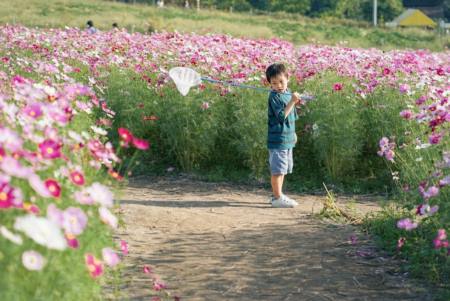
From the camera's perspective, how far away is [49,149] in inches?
110

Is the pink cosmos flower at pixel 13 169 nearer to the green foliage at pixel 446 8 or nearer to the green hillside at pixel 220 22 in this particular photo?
the green hillside at pixel 220 22

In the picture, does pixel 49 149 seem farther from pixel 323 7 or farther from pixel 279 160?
pixel 323 7

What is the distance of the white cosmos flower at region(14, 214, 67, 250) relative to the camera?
6.93 ft

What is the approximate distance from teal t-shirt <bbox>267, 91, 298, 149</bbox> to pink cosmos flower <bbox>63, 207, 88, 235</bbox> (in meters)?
4.10

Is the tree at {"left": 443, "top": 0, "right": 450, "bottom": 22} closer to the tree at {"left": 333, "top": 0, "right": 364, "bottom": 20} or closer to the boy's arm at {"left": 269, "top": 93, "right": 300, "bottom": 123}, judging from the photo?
the tree at {"left": 333, "top": 0, "right": 364, "bottom": 20}

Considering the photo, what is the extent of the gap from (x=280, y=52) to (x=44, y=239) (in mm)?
7970

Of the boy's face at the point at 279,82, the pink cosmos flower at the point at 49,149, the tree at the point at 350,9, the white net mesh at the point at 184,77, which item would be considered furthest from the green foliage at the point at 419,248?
the tree at the point at 350,9

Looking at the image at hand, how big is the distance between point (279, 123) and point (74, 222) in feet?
13.7

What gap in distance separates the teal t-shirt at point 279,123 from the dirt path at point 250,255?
22.2 inches

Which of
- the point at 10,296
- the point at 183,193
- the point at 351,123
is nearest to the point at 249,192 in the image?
the point at 183,193

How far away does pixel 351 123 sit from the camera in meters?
7.30

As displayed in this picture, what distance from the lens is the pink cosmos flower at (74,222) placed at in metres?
2.33

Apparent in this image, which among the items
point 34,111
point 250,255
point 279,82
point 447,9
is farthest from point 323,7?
point 34,111

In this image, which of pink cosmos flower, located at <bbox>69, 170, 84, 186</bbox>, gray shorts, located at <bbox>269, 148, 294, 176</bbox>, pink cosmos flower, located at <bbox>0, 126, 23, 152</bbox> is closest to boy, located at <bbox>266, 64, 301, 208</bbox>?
gray shorts, located at <bbox>269, 148, 294, 176</bbox>
